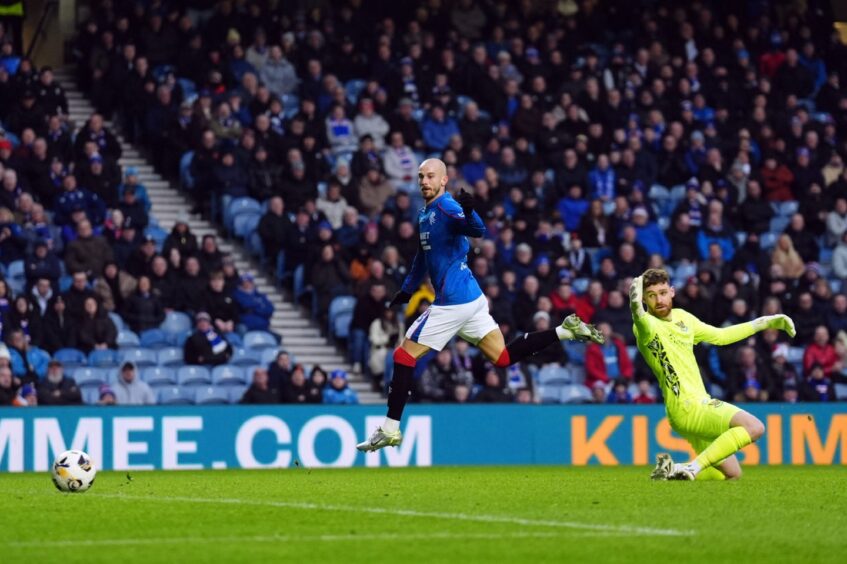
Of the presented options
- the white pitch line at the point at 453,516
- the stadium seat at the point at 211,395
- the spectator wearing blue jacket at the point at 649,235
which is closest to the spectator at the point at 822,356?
the spectator wearing blue jacket at the point at 649,235

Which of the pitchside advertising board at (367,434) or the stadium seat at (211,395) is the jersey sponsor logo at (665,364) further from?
the stadium seat at (211,395)

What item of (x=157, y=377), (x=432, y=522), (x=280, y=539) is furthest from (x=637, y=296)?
(x=157, y=377)

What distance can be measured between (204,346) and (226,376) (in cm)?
48

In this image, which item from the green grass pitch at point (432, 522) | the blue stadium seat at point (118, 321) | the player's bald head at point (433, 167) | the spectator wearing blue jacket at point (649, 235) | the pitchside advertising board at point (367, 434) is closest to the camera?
the green grass pitch at point (432, 522)

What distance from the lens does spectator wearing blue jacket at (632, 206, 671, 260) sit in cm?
2522

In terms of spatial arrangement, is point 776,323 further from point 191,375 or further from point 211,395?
point 191,375

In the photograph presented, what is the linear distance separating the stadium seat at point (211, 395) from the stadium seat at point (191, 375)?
12 cm

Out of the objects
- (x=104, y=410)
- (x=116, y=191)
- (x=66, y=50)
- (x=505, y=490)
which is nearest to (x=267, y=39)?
(x=66, y=50)

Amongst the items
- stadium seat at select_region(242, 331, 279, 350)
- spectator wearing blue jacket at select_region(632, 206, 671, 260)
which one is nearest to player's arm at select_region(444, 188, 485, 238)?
stadium seat at select_region(242, 331, 279, 350)

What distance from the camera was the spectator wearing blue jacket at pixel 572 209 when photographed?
25250 millimetres

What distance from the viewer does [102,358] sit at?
20.5 metres

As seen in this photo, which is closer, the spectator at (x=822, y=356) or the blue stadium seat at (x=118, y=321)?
the blue stadium seat at (x=118, y=321)

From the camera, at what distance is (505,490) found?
12219 mm

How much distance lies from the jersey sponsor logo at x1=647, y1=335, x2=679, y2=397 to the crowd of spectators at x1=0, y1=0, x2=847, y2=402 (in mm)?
8459
